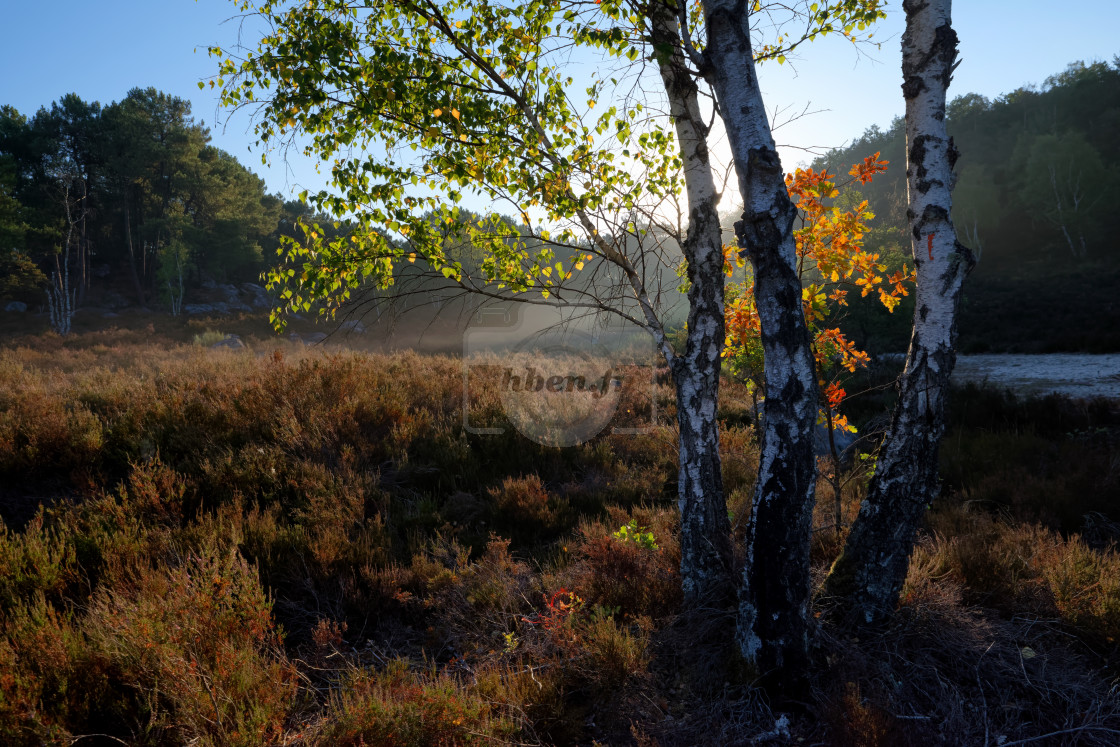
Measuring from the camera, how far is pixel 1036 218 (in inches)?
1839

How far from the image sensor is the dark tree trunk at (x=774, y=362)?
2654 millimetres

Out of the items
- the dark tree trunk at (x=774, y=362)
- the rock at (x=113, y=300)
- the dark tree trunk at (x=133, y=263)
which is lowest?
the dark tree trunk at (x=774, y=362)

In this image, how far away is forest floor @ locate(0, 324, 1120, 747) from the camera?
8.21 ft

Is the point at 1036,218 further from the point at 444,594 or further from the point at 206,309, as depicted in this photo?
the point at 206,309

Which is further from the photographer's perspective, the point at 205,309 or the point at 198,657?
the point at 205,309

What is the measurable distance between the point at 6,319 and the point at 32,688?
3770 centimetres

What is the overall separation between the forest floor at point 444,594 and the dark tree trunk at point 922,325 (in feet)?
1.46

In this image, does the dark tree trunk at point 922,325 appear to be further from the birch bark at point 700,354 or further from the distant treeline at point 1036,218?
the distant treeline at point 1036,218

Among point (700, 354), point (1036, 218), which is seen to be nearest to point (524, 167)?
point (700, 354)

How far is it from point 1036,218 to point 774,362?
206 ft

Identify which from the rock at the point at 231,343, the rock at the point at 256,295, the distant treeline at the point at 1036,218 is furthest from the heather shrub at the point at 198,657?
the rock at the point at 256,295

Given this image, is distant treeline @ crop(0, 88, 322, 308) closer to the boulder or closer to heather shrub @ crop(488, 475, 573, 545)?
the boulder

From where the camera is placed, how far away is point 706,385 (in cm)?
357

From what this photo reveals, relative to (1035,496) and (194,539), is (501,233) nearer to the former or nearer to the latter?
(194,539)
